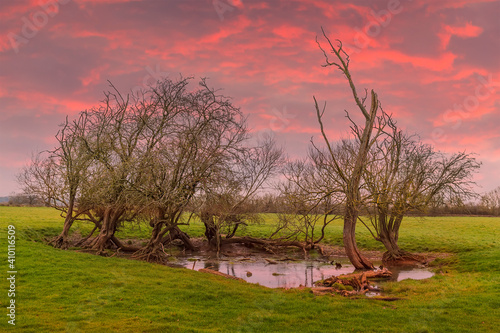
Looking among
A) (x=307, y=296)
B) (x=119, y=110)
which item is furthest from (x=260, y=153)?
(x=307, y=296)

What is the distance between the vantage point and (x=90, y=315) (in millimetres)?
11750

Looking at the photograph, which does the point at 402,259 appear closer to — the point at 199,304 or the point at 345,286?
the point at 345,286

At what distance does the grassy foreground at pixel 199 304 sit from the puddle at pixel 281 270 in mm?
4323

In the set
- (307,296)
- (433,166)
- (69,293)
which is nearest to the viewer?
(69,293)

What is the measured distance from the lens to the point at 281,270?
26.6 meters

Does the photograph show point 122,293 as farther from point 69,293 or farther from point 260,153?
point 260,153

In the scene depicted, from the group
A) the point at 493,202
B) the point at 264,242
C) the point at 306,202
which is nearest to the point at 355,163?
the point at 306,202

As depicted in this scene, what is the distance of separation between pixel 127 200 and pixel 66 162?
22.6ft

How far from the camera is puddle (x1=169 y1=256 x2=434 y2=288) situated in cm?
2264

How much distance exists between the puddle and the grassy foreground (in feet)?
14.2

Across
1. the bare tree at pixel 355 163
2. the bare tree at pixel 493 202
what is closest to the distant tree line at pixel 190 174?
the bare tree at pixel 355 163

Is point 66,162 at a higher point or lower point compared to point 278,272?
higher

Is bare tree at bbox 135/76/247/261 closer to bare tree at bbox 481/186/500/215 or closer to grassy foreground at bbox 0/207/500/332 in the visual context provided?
grassy foreground at bbox 0/207/500/332

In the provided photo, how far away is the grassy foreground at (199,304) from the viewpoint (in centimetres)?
1111
